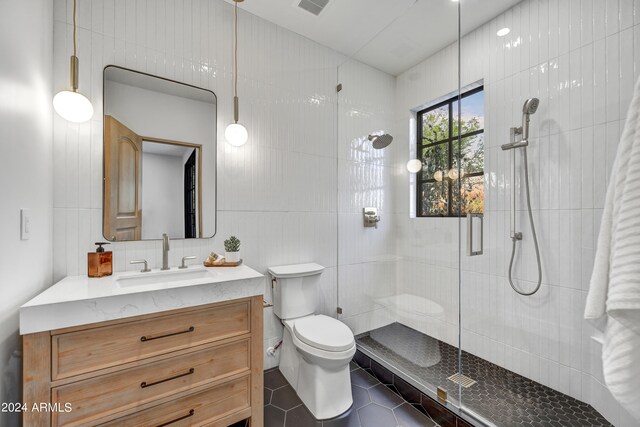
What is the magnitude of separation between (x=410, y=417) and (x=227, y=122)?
7.18 feet

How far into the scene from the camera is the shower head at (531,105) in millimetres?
1770

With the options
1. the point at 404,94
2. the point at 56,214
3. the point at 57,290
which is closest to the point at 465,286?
the point at 404,94

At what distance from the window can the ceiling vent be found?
104cm

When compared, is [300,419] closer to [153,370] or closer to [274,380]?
[274,380]

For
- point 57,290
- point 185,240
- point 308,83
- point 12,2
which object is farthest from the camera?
point 308,83

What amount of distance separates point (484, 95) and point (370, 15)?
105 centimetres

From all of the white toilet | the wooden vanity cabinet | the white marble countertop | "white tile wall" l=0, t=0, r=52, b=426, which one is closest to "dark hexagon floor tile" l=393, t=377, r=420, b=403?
the white toilet

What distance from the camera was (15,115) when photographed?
3.35ft

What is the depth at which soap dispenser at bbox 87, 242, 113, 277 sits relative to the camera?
4.61ft

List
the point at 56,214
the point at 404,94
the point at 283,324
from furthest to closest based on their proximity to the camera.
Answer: the point at 404,94, the point at 283,324, the point at 56,214

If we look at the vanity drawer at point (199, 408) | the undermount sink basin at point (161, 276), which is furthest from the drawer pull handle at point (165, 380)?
the undermount sink basin at point (161, 276)

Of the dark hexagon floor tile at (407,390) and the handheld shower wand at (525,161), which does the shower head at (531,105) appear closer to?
the handheld shower wand at (525,161)

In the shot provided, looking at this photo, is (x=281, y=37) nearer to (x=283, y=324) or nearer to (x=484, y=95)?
(x=484, y=95)

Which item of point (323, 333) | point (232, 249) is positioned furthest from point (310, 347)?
point (232, 249)
